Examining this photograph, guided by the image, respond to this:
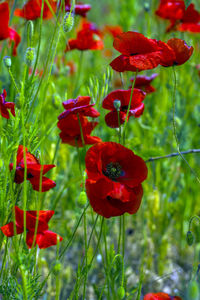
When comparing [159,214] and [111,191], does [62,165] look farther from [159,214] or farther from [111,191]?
[111,191]

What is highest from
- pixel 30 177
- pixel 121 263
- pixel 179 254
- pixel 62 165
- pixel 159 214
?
pixel 30 177

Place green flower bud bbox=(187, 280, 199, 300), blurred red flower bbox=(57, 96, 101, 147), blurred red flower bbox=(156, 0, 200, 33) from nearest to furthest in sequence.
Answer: green flower bud bbox=(187, 280, 199, 300)
blurred red flower bbox=(57, 96, 101, 147)
blurred red flower bbox=(156, 0, 200, 33)

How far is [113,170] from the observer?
784mm

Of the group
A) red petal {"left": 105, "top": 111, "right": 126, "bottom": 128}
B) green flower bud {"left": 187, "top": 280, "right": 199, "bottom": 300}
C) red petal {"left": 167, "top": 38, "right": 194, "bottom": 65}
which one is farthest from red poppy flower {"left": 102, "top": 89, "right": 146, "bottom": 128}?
green flower bud {"left": 187, "top": 280, "right": 199, "bottom": 300}

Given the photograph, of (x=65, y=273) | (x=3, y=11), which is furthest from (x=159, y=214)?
(x=3, y=11)

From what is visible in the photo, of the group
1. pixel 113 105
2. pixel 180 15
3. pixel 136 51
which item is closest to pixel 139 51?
pixel 136 51

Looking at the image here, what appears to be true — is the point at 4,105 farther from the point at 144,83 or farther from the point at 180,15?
the point at 180,15

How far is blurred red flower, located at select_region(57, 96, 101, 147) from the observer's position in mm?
801

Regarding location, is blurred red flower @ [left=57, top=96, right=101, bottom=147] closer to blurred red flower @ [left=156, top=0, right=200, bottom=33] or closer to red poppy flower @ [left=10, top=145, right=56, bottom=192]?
red poppy flower @ [left=10, top=145, right=56, bottom=192]

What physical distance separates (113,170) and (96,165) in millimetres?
66

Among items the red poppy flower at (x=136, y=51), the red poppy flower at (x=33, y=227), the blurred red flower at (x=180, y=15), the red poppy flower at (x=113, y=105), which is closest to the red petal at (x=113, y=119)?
the red poppy flower at (x=113, y=105)

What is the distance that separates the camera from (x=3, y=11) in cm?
104

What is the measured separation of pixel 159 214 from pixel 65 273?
368mm

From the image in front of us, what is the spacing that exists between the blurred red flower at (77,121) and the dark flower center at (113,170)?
0.09 m
